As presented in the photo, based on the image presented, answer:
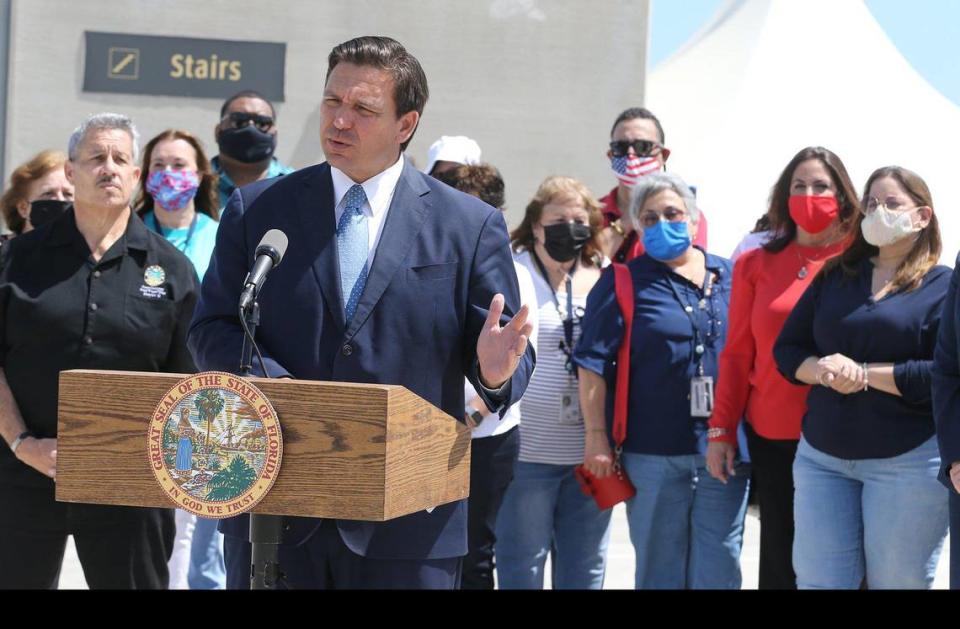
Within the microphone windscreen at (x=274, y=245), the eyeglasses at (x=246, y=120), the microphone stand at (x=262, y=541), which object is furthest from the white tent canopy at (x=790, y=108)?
the microphone stand at (x=262, y=541)

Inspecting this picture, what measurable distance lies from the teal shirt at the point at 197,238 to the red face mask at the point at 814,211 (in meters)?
2.68

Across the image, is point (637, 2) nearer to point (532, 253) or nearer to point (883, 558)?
point (532, 253)

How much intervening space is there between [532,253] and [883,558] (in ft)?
7.16

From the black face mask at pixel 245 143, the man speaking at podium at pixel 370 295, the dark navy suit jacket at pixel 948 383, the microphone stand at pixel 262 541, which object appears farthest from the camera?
the black face mask at pixel 245 143

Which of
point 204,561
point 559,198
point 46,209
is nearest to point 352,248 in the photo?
point 559,198

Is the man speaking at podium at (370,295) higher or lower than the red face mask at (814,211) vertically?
lower

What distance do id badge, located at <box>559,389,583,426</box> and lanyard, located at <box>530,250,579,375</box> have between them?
0.11 metres

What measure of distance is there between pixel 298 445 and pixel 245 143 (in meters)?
4.55

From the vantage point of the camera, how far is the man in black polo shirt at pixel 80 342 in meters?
4.84

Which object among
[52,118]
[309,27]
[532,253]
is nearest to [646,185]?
[532,253]

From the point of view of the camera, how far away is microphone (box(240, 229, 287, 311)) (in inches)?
110

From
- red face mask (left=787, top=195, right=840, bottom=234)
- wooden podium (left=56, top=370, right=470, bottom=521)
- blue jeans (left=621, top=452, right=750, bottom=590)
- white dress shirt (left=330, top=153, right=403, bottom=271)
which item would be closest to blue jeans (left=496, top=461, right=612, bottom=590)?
blue jeans (left=621, top=452, right=750, bottom=590)

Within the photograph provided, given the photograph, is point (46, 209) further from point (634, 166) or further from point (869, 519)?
point (869, 519)

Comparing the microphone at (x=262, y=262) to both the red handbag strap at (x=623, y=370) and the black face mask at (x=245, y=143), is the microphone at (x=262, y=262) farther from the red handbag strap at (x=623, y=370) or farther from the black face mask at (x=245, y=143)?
the black face mask at (x=245, y=143)
